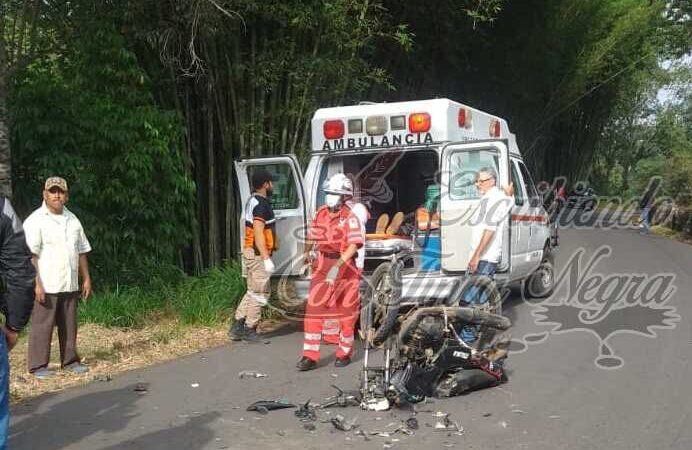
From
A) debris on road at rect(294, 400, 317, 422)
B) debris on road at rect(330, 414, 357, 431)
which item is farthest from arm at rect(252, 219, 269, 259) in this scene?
debris on road at rect(330, 414, 357, 431)

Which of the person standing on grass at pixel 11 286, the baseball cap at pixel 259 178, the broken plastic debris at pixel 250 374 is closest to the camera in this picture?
the person standing on grass at pixel 11 286

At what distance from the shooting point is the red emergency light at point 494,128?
9031 mm

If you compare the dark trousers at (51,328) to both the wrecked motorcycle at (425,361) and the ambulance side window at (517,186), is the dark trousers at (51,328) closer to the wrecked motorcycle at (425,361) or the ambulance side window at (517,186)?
the wrecked motorcycle at (425,361)

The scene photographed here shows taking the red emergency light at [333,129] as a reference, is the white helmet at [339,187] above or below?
below

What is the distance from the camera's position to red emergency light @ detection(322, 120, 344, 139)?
7.97 meters

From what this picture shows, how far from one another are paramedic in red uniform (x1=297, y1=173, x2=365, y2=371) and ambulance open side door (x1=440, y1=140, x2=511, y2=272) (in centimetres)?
123

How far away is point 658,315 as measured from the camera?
885 centimetres

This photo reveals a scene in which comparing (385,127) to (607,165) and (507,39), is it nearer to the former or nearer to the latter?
(507,39)

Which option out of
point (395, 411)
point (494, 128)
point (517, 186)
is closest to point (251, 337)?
point (395, 411)

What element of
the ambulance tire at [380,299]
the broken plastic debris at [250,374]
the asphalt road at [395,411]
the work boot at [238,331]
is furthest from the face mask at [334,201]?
the work boot at [238,331]

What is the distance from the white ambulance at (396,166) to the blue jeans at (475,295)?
31 cm

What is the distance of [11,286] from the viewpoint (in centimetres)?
359

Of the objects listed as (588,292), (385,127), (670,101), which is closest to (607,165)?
(670,101)

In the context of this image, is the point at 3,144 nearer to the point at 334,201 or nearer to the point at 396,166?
the point at 334,201
